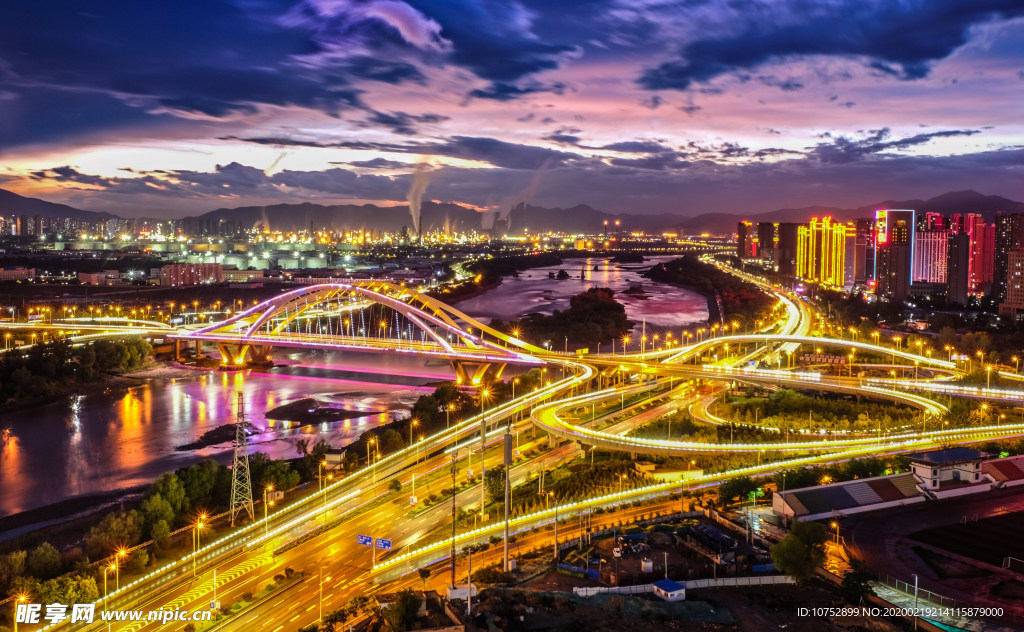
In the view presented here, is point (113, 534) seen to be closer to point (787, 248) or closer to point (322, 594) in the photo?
point (322, 594)

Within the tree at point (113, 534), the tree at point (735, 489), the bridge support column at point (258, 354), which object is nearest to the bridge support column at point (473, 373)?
the bridge support column at point (258, 354)

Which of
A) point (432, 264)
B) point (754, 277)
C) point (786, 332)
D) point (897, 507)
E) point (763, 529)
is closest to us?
point (763, 529)

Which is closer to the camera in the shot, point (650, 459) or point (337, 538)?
point (337, 538)

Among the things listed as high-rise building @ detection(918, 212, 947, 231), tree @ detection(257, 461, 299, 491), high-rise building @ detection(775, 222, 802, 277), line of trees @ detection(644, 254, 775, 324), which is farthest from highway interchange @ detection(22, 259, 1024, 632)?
high-rise building @ detection(775, 222, 802, 277)

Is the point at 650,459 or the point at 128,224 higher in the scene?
the point at 128,224

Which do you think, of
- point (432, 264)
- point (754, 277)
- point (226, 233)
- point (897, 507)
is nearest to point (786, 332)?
point (897, 507)

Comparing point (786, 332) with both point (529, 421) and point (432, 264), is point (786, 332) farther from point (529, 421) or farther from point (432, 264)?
point (432, 264)

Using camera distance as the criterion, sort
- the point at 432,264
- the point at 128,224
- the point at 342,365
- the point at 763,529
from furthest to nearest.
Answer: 1. the point at 128,224
2. the point at 432,264
3. the point at 342,365
4. the point at 763,529
